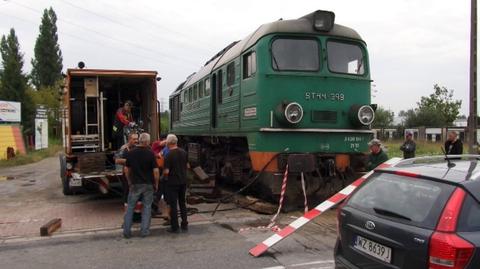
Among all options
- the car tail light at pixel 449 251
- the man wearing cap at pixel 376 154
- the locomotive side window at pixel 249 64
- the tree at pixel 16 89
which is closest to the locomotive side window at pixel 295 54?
the locomotive side window at pixel 249 64

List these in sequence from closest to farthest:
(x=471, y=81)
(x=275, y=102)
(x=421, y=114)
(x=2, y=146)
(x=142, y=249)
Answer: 1. (x=142, y=249)
2. (x=275, y=102)
3. (x=471, y=81)
4. (x=2, y=146)
5. (x=421, y=114)

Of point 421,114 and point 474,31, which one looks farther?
point 421,114

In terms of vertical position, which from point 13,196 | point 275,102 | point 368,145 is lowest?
point 13,196

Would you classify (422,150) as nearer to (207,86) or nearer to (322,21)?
(207,86)

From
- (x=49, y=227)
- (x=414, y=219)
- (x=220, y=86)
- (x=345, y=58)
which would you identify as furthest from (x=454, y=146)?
(x=49, y=227)

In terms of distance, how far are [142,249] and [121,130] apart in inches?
187

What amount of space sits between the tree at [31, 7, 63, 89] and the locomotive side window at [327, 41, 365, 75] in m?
63.5

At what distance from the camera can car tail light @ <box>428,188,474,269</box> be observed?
3611mm

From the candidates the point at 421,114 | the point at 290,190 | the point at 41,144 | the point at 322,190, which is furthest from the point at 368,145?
the point at 421,114

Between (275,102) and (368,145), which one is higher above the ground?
(275,102)

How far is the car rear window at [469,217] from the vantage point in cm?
376

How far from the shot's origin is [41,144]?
3409 cm

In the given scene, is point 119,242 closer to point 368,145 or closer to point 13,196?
point 368,145

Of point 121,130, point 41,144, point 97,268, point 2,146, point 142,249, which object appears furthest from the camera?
point 41,144
